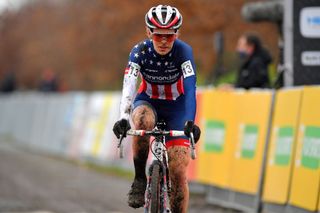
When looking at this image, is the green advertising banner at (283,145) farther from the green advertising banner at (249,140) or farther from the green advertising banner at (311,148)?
the green advertising banner at (249,140)

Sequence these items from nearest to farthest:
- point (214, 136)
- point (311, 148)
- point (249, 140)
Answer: point (311, 148) → point (249, 140) → point (214, 136)

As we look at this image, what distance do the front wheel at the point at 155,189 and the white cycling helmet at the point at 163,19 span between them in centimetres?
126

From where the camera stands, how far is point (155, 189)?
7.68 m

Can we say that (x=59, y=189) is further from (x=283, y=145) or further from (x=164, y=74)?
(x=164, y=74)

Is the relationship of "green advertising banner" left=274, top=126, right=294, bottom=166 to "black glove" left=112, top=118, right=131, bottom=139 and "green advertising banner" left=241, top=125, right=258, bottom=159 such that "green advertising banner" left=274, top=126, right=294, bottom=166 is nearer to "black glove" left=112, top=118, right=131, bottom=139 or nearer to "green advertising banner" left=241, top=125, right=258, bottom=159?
A: "green advertising banner" left=241, top=125, right=258, bottom=159

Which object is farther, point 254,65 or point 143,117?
point 254,65

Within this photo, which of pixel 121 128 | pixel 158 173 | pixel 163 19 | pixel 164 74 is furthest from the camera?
pixel 164 74

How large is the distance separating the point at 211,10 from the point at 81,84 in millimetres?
26690

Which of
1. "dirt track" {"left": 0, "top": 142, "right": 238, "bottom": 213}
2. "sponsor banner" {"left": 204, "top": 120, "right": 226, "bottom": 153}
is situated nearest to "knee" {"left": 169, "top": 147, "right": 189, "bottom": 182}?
"dirt track" {"left": 0, "top": 142, "right": 238, "bottom": 213}

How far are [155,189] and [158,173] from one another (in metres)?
0.18

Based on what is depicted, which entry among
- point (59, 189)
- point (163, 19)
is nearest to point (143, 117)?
point (163, 19)

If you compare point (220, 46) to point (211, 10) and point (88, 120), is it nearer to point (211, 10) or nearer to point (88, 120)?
point (211, 10)

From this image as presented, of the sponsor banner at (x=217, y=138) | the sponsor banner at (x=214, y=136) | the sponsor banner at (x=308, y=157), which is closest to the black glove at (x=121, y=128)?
the sponsor banner at (x=308, y=157)

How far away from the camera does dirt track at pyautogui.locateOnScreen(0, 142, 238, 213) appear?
12414 millimetres
